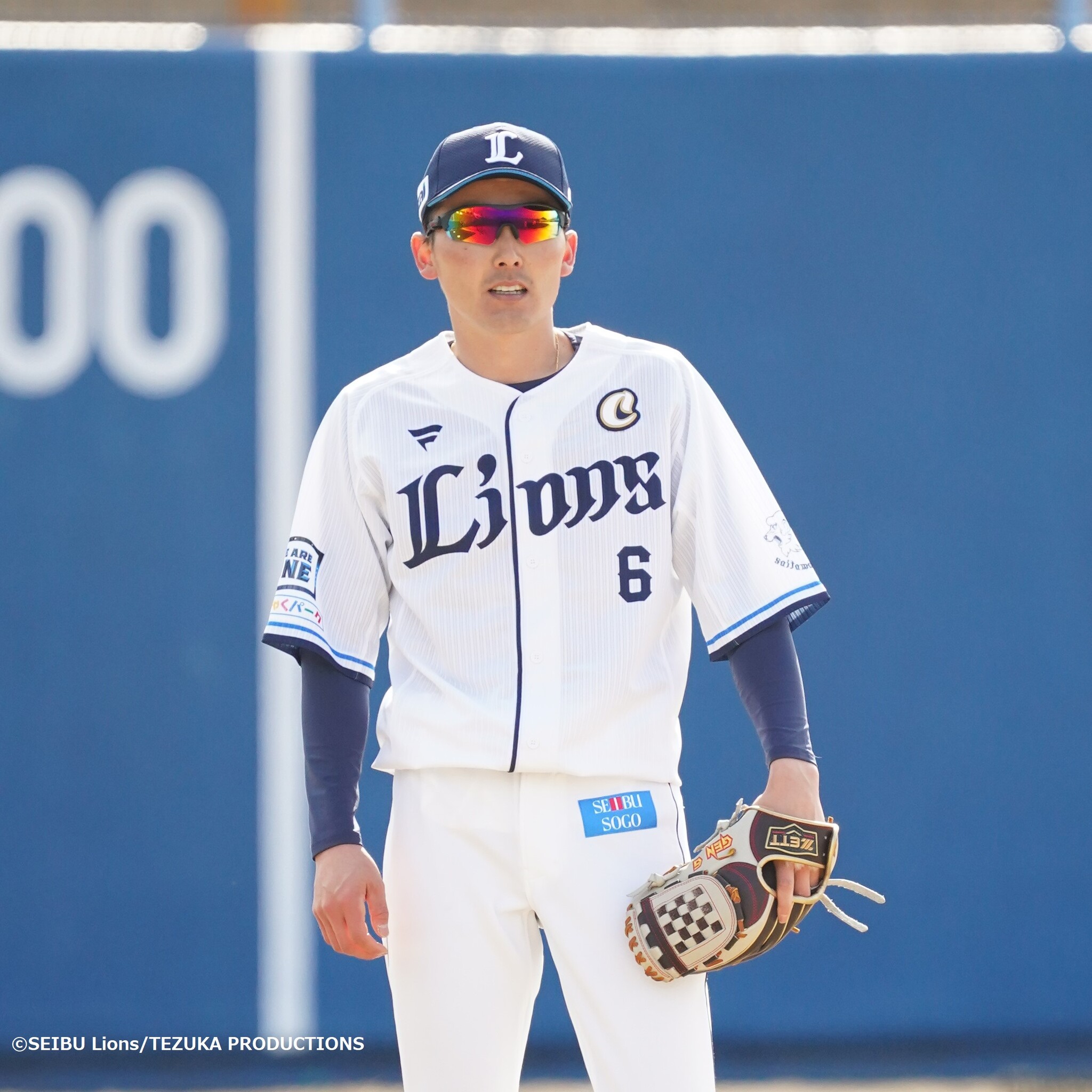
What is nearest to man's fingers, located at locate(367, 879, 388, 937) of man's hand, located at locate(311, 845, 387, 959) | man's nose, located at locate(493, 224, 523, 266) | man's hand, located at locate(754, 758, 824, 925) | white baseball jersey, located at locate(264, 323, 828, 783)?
man's hand, located at locate(311, 845, 387, 959)

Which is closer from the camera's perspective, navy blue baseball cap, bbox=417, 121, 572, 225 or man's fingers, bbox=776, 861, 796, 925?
man's fingers, bbox=776, 861, 796, 925

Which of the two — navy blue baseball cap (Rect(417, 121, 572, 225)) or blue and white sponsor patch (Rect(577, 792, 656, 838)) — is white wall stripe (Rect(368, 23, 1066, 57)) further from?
blue and white sponsor patch (Rect(577, 792, 656, 838))

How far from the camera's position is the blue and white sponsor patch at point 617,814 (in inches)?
74.9

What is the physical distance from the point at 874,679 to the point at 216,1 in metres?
2.56

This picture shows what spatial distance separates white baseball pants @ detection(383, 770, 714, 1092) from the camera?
6.07ft

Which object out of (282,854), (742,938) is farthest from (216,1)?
(742,938)

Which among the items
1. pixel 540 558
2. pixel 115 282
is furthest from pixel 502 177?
pixel 115 282

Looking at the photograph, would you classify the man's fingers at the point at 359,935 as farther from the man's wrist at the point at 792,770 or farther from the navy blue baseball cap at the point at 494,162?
the navy blue baseball cap at the point at 494,162

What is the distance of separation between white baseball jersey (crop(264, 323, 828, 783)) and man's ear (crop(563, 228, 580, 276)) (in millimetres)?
135

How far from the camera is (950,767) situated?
3.78m

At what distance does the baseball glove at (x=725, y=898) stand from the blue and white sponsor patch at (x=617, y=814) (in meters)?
0.09

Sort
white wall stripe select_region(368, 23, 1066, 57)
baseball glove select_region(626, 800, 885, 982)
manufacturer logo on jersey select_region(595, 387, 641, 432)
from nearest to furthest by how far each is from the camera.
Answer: baseball glove select_region(626, 800, 885, 982) → manufacturer logo on jersey select_region(595, 387, 641, 432) → white wall stripe select_region(368, 23, 1066, 57)

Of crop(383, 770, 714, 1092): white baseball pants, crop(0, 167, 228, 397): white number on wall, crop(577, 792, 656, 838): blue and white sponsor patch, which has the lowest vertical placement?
crop(383, 770, 714, 1092): white baseball pants

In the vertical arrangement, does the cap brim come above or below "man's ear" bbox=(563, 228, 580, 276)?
above
